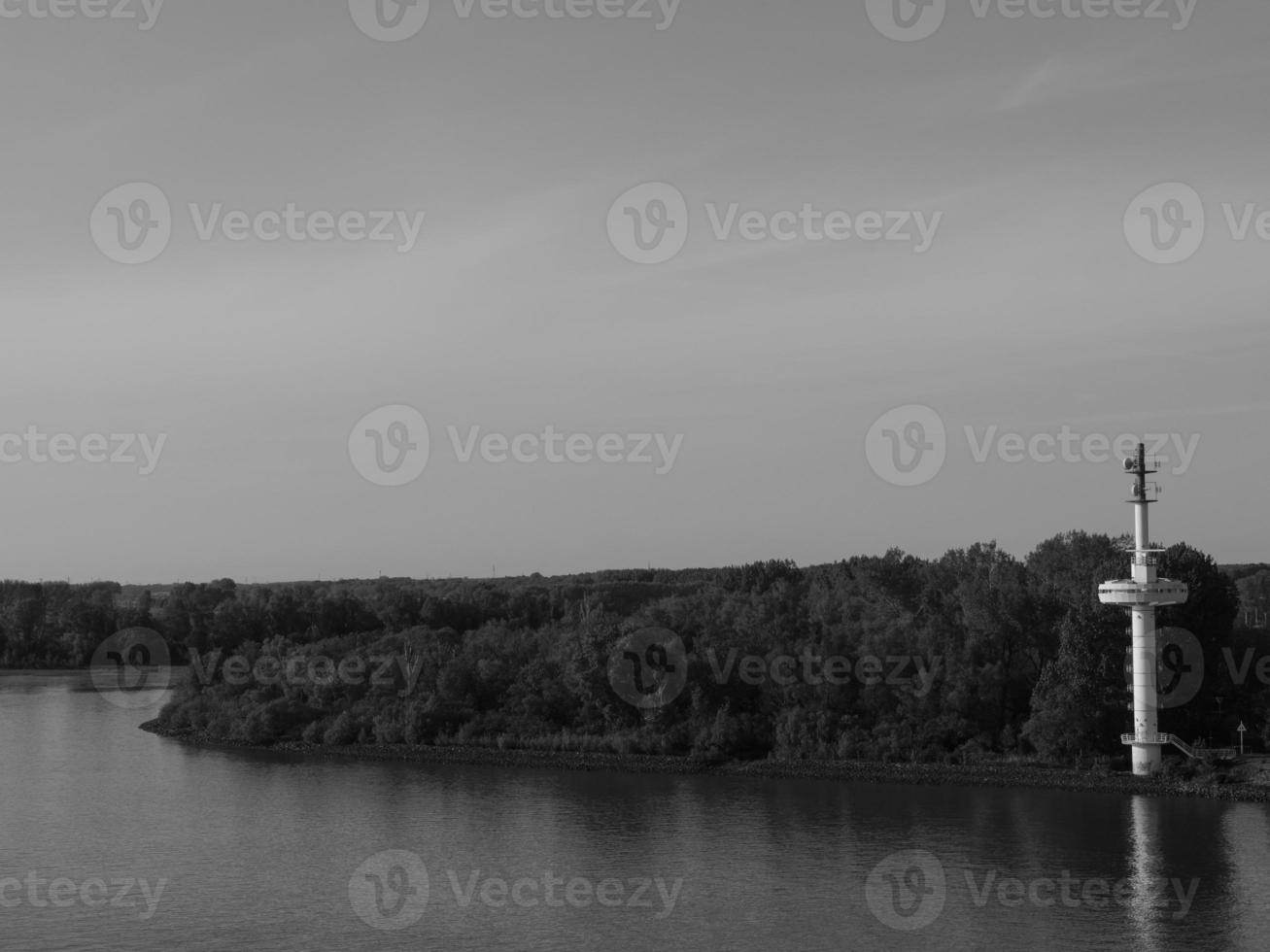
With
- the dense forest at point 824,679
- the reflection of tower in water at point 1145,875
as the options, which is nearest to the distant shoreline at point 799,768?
the dense forest at point 824,679

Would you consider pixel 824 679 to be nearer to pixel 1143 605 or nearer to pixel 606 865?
pixel 1143 605

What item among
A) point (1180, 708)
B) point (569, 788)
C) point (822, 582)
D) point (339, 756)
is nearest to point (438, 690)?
point (339, 756)

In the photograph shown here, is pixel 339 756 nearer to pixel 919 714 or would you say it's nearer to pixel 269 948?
pixel 919 714

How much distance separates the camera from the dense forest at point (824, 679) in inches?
1195

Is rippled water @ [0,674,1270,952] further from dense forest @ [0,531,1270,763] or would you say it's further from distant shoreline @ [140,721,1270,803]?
dense forest @ [0,531,1270,763]

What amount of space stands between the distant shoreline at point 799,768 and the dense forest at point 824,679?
1.84 feet

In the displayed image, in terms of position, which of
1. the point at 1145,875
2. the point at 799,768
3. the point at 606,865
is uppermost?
the point at 799,768

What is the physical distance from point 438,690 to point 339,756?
129 inches

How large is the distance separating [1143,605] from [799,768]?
847 centimetres

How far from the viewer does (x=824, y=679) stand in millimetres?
33469

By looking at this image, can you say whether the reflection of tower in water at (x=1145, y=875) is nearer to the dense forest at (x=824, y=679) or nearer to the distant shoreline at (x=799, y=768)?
the distant shoreline at (x=799, y=768)

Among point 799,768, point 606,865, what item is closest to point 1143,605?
point 799,768

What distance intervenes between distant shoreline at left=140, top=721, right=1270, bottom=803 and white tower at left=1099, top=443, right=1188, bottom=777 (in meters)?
0.86

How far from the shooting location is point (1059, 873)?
20.1 metres
